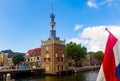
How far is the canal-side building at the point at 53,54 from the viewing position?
72250mm

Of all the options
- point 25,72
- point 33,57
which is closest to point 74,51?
point 33,57

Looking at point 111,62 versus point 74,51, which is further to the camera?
point 74,51

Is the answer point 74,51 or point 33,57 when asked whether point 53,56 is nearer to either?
point 74,51

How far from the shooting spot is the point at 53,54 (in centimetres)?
7262

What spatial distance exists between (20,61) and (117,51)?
93752mm

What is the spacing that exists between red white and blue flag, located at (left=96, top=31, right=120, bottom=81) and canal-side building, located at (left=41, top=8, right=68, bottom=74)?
6524 cm

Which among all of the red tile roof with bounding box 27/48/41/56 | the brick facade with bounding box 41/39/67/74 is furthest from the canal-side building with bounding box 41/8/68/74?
the red tile roof with bounding box 27/48/41/56

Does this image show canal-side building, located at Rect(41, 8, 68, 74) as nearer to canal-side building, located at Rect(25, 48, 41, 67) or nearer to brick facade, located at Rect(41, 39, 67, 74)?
brick facade, located at Rect(41, 39, 67, 74)

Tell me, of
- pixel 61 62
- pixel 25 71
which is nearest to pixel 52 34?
pixel 61 62

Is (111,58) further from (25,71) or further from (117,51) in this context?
(25,71)

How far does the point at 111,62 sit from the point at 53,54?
6766cm

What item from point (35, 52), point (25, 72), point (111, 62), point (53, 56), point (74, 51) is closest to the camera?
point (111, 62)

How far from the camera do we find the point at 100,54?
419ft

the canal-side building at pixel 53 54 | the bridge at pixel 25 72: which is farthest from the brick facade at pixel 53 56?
the bridge at pixel 25 72
